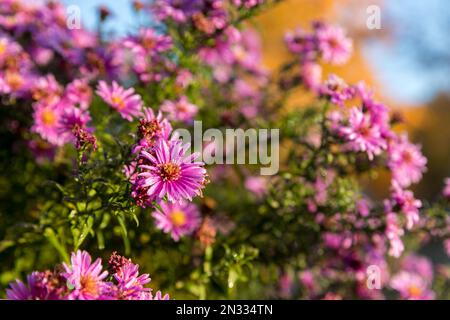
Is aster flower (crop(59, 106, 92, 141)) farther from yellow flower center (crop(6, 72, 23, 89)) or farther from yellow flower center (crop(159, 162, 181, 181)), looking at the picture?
yellow flower center (crop(159, 162, 181, 181))

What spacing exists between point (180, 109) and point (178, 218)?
0.54 metres

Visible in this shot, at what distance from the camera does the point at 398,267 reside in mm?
3752

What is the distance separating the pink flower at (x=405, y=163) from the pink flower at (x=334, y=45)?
759 millimetres

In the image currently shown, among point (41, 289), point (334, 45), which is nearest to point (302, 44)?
point (334, 45)

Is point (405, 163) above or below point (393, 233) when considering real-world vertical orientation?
above

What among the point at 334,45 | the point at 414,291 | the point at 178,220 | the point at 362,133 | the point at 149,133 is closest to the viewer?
the point at 149,133

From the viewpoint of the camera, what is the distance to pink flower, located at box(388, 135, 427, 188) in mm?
2609

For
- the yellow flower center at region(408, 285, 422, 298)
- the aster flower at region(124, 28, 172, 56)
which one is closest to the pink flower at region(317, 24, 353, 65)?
the aster flower at region(124, 28, 172, 56)

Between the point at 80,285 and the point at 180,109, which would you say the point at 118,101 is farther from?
the point at 80,285

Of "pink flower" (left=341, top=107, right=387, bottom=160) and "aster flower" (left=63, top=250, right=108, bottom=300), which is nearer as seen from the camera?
"aster flower" (left=63, top=250, right=108, bottom=300)

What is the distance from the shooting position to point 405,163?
269 centimetres

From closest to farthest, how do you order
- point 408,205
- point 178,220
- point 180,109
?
point 408,205
point 178,220
point 180,109

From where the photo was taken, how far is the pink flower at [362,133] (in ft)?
7.59
